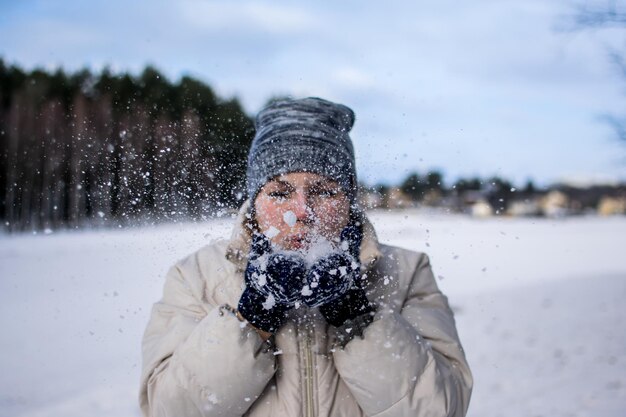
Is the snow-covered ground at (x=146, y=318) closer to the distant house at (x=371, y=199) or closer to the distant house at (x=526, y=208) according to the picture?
the distant house at (x=371, y=199)

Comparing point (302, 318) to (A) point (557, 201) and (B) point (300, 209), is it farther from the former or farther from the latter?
(A) point (557, 201)

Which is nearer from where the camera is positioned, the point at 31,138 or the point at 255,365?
the point at 255,365

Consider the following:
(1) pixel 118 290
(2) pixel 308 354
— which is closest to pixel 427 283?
(2) pixel 308 354

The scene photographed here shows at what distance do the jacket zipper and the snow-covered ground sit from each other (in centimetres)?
47

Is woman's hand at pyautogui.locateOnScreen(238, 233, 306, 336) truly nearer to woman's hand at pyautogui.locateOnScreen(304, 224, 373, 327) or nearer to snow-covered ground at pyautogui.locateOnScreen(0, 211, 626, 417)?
woman's hand at pyautogui.locateOnScreen(304, 224, 373, 327)

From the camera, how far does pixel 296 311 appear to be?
68.4 inches

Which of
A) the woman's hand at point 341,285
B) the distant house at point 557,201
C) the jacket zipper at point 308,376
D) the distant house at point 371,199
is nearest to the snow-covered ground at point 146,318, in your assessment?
the distant house at point 371,199

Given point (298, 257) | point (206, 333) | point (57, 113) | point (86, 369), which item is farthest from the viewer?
point (57, 113)

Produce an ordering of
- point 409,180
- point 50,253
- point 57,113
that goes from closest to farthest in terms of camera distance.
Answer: point 409,180, point 50,253, point 57,113

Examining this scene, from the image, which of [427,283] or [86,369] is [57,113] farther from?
[427,283]

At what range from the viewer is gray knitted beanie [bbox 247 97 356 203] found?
5.98 ft

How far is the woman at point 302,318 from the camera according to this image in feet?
5.12

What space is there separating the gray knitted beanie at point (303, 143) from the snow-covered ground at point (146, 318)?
0.78 feet

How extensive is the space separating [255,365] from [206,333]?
0.15m
